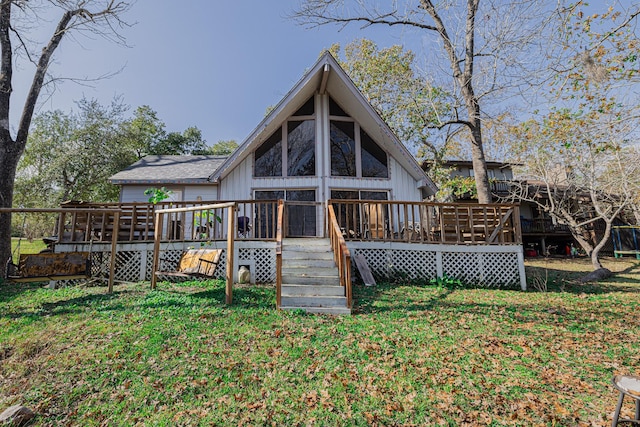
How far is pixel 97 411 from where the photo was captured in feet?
9.93

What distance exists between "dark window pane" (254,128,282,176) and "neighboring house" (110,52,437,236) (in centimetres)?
4

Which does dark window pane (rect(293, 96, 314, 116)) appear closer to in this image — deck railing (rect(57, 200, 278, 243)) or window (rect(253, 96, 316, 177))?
window (rect(253, 96, 316, 177))

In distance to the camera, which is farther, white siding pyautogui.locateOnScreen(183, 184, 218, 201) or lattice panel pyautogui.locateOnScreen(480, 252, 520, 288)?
white siding pyautogui.locateOnScreen(183, 184, 218, 201)

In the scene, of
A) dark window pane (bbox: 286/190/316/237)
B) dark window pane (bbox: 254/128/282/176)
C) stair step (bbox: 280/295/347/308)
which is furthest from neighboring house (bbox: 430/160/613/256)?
stair step (bbox: 280/295/347/308)

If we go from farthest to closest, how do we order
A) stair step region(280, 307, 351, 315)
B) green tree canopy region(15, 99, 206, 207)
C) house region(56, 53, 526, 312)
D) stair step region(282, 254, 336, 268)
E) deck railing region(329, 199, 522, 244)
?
green tree canopy region(15, 99, 206, 207) → deck railing region(329, 199, 522, 244) → house region(56, 53, 526, 312) → stair step region(282, 254, 336, 268) → stair step region(280, 307, 351, 315)

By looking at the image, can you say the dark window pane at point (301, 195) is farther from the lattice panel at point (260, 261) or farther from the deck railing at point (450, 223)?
the lattice panel at point (260, 261)

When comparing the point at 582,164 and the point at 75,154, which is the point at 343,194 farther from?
the point at 75,154

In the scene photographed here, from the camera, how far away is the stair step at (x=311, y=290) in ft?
20.6


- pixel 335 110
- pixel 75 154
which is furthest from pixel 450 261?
pixel 75 154

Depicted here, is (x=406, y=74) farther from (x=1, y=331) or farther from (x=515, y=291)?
(x=1, y=331)

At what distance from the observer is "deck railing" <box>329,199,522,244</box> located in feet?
29.1

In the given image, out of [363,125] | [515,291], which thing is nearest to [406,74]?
[363,125]

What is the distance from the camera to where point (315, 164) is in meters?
11.1

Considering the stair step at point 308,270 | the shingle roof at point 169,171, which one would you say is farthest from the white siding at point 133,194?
the stair step at point 308,270
